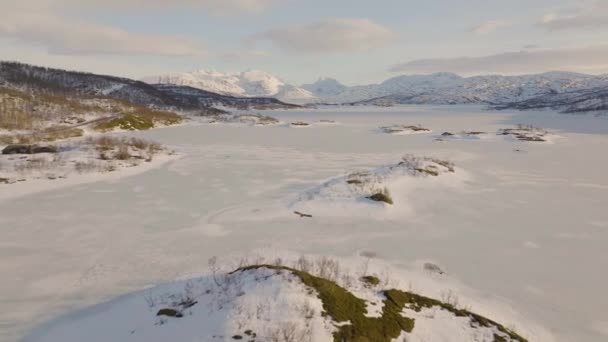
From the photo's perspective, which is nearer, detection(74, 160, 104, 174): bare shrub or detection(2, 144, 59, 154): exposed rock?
detection(74, 160, 104, 174): bare shrub

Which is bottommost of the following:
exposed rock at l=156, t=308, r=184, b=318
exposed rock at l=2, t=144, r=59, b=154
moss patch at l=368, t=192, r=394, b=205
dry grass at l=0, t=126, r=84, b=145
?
exposed rock at l=156, t=308, r=184, b=318

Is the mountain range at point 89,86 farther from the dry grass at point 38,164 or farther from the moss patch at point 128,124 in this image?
the dry grass at point 38,164

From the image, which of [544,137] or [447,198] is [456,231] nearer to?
→ [447,198]

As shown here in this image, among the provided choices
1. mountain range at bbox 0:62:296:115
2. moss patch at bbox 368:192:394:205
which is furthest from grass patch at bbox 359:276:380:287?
mountain range at bbox 0:62:296:115

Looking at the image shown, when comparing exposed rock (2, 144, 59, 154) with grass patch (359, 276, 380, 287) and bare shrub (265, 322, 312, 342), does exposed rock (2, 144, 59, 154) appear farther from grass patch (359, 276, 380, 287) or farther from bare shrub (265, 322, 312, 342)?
bare shrub (265, 322, 312, 342)

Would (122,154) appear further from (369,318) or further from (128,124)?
(128,124)

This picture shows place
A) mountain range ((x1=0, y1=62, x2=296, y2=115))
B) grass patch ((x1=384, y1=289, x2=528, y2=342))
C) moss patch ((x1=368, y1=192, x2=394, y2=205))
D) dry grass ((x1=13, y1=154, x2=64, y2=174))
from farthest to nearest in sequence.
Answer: mountain range ((x1=0, y1=62, x2=296, y2=115)) < dry grass ((x1=13, y1=154, x2=64, y2=174)) < moss patch ((x1=368, y1=192, x2=394, y2=205)) < grass patch ((x1=384, y1=289, x2=528, y2=342))

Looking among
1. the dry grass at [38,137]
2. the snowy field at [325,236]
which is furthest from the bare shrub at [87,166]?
the dry grass at [38,137]

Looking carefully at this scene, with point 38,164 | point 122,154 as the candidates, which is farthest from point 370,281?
point 122,154
